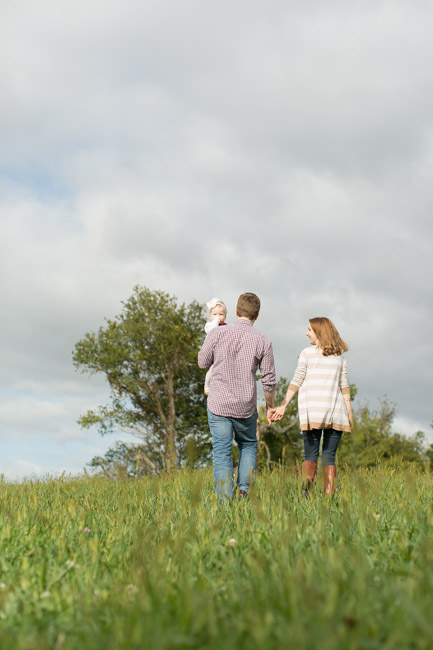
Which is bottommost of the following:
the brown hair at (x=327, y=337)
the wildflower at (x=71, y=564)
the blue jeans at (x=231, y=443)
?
the wildflower at (x=71, y=564)

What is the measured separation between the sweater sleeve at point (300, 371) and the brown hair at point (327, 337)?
278mm

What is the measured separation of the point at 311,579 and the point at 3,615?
1.34 m

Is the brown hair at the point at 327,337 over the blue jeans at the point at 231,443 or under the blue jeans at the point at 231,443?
over

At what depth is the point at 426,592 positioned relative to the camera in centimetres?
243

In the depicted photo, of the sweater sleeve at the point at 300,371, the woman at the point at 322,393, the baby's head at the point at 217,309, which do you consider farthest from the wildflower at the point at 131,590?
the baby's head at the point at 217,309

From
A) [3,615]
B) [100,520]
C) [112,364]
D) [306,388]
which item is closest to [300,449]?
[112,364]

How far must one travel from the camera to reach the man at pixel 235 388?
6996mm

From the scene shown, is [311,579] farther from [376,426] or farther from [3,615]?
[376,426]

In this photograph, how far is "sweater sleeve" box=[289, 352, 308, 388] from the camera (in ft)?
25.9

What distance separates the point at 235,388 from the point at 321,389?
1.27 metres

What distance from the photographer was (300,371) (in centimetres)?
794

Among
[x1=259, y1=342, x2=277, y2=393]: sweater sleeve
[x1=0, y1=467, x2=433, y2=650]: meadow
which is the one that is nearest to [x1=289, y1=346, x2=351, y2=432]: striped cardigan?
[x1=259, y1=342, x2=277, y2=393]: sweater sleeve

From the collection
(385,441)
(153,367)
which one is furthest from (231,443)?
(385,441)

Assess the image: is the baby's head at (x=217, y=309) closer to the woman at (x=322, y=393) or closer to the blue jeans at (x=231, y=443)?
the woman at (x=322, y=393)
